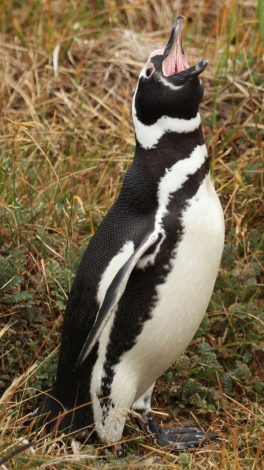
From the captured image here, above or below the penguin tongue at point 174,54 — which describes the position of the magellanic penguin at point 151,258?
below

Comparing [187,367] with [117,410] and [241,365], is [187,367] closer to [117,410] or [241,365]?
[241,365]

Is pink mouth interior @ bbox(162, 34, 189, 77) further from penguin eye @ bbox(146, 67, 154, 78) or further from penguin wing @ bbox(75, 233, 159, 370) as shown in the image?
penguin wing @ bbox(75, 233, 159, 370)

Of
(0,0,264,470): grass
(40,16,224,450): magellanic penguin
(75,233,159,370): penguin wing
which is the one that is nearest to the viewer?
(75,233,159,370): penguin wing

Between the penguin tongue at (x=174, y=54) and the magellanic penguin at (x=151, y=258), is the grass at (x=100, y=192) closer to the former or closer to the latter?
the magellanic penguin at (x=151, y=258)

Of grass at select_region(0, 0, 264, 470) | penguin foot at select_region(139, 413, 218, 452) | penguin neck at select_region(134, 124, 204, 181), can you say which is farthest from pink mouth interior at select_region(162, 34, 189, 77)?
penguin foot at select_region(139, 413, 218, 452)

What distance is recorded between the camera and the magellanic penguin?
3.30 m

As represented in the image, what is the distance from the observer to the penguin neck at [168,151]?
3.37 metres

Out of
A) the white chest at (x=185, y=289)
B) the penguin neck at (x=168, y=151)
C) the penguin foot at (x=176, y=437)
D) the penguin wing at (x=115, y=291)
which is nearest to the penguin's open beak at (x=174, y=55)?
the penguin neck at (x=168, y=151)

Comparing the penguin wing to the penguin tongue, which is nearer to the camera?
the penguin wing

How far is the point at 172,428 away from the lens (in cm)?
→ 382

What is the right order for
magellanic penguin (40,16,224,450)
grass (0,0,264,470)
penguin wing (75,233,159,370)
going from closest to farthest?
penguin wing (75,233,159,370) < magellanic penguin (40,16,224,450) < grass (0,0,264,470)

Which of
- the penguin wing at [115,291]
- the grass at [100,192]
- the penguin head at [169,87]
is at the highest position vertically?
the penguin head at [169,87]

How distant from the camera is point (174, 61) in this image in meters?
3.38

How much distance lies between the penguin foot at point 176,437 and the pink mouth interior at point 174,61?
1.20m
